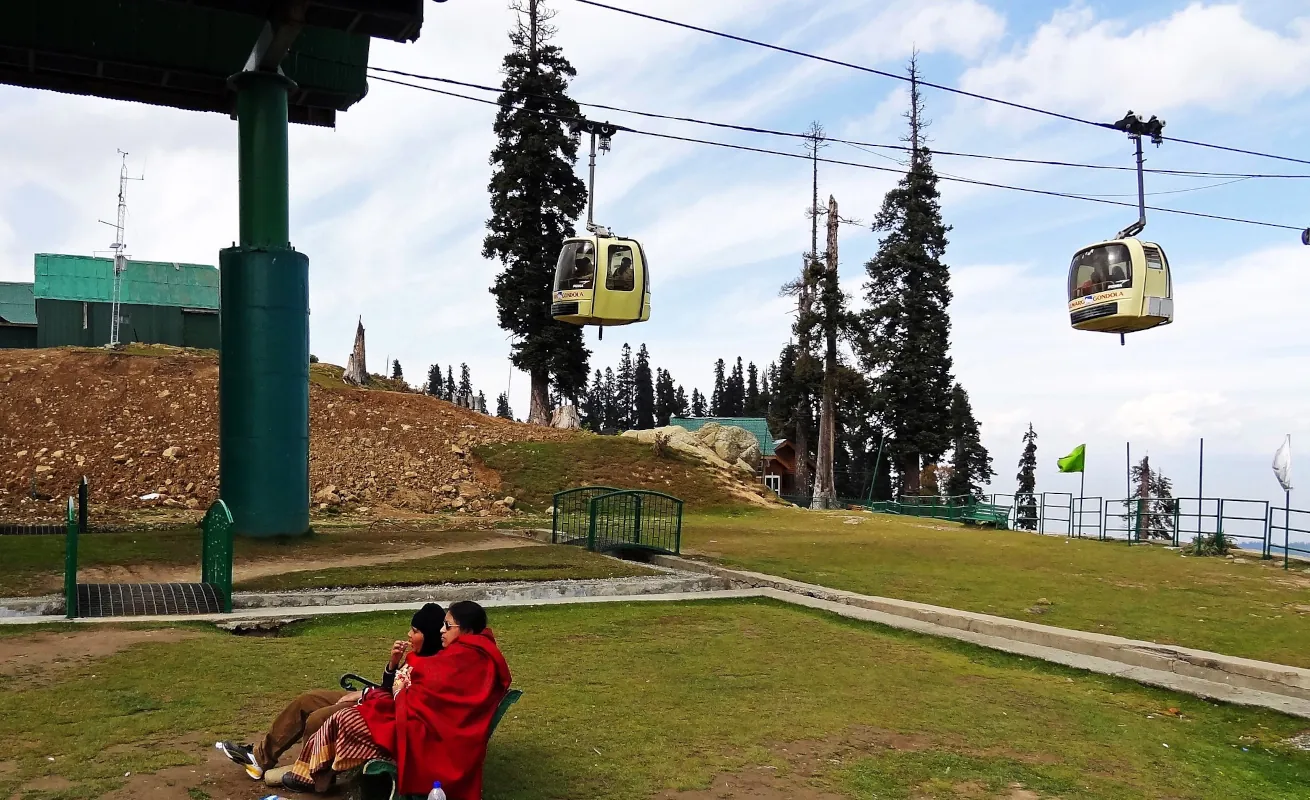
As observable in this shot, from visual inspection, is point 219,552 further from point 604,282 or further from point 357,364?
point 357,364

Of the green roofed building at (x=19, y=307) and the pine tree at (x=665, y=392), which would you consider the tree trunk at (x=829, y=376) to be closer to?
the green roofed building at (x=19, y=307)

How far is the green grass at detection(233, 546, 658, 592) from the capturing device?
13.1 metres

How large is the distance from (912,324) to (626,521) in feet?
127

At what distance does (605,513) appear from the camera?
731 inches

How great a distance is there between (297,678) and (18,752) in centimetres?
244

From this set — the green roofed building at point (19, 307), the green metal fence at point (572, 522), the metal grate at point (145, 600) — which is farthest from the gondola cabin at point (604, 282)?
the green roofed building at point (19, 307)

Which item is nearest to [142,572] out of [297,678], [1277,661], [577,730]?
[297,678]

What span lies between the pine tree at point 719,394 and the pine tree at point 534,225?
82.6 meters

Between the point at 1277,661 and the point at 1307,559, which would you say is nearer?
the point at 1277,661

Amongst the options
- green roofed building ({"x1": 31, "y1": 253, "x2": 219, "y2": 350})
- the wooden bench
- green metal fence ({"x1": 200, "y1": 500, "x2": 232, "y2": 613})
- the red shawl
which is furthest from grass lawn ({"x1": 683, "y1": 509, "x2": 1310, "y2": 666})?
green roofed building ({"x1": 31, "y1": 253, "x2": 219, "y2": 350})

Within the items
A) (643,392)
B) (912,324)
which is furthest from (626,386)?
(912,324)

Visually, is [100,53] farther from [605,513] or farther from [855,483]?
[855,483]

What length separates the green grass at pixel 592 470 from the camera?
3372 centimetres

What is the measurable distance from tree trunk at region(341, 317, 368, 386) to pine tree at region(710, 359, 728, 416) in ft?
284
